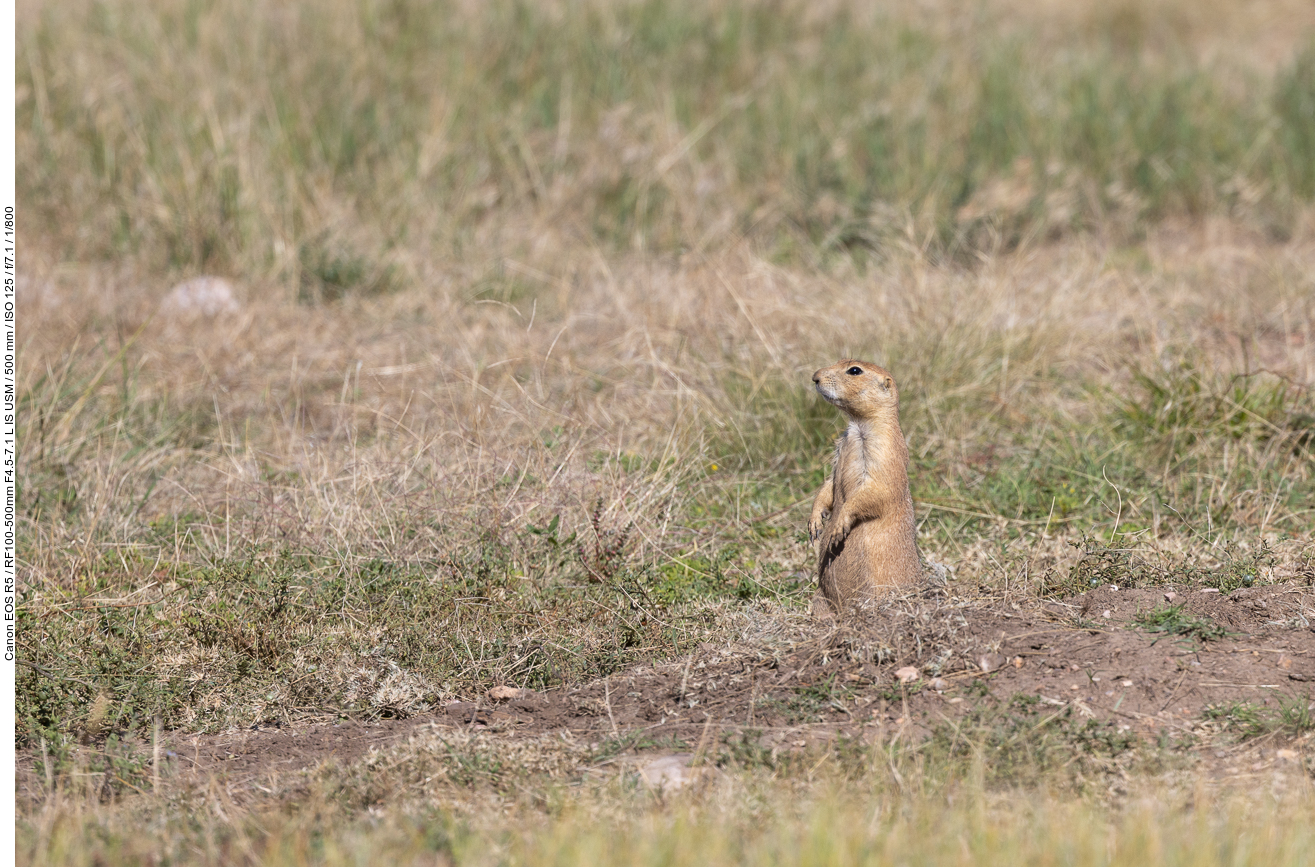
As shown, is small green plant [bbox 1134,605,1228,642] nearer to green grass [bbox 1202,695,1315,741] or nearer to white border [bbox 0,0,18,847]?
green grass [bbox 1202,695,1315,741]

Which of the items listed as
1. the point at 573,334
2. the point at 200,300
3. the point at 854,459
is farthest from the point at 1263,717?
the point at 200,300

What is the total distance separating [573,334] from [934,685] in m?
3.79

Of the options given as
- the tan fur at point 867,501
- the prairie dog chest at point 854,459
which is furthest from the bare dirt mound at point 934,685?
the prairie dog chest at point 854,459

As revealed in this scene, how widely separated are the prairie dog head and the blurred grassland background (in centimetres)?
74

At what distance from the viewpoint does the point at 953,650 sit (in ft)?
13.9

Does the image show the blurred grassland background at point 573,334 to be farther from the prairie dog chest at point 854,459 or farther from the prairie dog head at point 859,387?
the prairie dog head at point 859,387

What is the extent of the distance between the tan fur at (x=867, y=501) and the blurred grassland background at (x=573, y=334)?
1.25 ft

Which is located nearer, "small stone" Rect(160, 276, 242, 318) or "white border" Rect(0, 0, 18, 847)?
"white border" Rect(0, 0, 18, 847)

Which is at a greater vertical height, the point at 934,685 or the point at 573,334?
the point at 934,685

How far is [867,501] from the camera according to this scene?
15.4 feet

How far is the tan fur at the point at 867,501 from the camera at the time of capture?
4691 mm

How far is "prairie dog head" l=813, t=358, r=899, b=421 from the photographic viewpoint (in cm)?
482

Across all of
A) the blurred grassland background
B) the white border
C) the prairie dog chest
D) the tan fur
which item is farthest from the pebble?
the white border

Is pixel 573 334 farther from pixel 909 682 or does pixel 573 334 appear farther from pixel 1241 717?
pixel 1241 717
